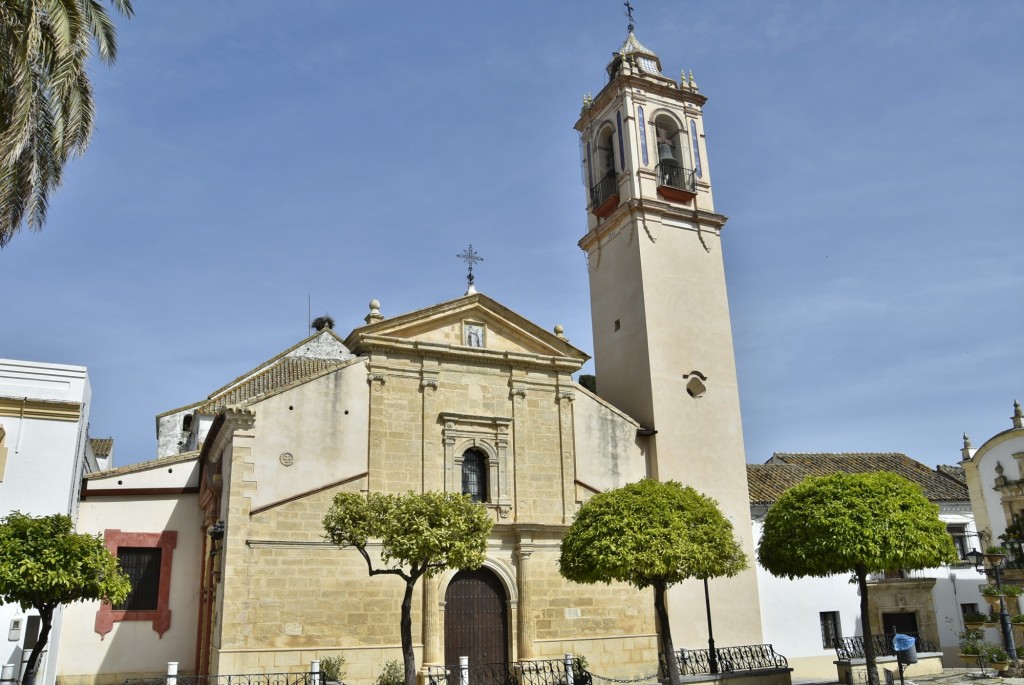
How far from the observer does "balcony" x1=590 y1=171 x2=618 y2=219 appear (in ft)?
83.3

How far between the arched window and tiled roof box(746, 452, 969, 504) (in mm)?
9761

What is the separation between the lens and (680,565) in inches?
634

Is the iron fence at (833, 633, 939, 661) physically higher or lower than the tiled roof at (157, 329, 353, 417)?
lower

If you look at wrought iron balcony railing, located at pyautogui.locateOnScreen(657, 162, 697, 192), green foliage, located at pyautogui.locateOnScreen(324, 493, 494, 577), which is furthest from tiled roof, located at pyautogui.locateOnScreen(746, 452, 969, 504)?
green foliage, located at pyautogui.locateOnScreen(324, 493, 494, 577)

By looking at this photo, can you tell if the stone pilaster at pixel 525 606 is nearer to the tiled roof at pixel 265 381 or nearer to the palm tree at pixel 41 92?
the tiled roof at pixel 265 381

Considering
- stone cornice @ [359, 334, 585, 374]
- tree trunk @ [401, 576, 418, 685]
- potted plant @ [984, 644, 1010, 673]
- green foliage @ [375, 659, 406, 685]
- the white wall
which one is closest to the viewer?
tree trunk @ [401, 576, 418, 685]

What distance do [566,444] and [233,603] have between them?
8.48 meters

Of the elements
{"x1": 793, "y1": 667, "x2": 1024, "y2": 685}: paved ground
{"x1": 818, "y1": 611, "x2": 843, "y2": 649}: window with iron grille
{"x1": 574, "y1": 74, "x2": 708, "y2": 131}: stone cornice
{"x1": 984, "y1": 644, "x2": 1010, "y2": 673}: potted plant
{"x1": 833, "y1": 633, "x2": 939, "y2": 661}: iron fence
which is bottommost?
{"x1": 793, "y1": 667, "x2": 1024, "y2": 685}: paved ground

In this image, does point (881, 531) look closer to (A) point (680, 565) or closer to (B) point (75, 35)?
(A) point (680, 565)

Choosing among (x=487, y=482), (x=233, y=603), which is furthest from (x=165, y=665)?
(x=487, y=482)

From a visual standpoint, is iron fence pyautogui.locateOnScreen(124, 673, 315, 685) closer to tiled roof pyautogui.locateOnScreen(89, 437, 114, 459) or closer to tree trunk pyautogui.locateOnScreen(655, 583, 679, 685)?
tree trunk pyautogui.locateOnScreen(655, 583, 679, 685)

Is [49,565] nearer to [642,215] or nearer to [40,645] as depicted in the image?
[40,645]

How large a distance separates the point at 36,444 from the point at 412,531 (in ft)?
23.0

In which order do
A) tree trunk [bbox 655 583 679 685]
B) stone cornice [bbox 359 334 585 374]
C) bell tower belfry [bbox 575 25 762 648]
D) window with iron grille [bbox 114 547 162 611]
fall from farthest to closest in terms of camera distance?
bell tower belfry [bbox 575 25 762 648], window with iron grille [bbox 114 547 162 611], stone cornice [bbox 359 334 585 374], tree trunk [bbox 655 583 679 685]
